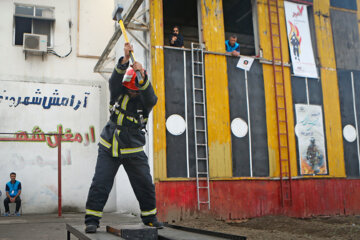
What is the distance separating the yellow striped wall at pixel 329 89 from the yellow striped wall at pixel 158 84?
5.21 m

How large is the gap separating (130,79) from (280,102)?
7664 millimetres

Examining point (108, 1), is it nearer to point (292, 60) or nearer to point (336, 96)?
point (292, 60)

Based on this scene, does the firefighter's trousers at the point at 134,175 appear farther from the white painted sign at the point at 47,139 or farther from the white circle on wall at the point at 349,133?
the white circle on wall at the point at 349,133

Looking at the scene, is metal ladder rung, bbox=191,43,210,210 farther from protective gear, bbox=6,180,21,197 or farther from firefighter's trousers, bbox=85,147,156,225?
protective gear, bbox=6,180,21,197

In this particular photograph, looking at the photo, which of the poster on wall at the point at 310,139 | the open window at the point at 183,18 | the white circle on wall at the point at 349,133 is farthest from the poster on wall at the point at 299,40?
the open window at the point at 183,18

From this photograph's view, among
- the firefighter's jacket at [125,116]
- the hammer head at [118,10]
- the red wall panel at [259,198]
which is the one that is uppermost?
the hammer head at [118,10]

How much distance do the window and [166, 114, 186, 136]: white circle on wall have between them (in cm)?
591

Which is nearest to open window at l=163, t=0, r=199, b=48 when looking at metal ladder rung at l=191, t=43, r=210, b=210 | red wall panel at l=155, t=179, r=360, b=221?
metal ladder rung at l=191, t=43, r=210, b=210

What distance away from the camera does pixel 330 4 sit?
1274 cm

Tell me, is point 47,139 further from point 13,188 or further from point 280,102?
point 280,102

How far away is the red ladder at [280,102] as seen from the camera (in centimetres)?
1092

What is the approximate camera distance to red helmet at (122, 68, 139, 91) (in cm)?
443

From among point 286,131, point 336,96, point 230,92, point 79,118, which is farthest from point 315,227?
point 79,118

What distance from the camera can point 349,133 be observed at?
12.2 metres
